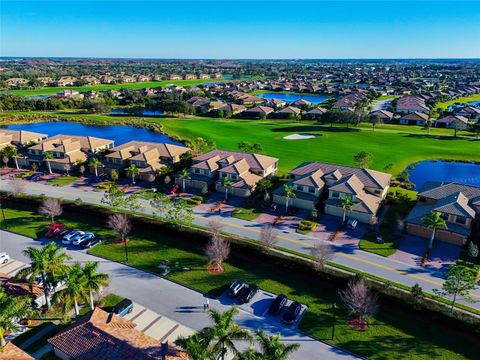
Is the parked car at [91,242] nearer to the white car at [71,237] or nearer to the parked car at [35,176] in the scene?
the white car at [71,237]

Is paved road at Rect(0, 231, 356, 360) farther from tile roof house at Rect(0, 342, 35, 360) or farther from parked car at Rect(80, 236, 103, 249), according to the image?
tile roof house at Rect(0, 342, 35, 360)

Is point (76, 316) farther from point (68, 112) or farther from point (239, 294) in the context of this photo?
point (68, 112)

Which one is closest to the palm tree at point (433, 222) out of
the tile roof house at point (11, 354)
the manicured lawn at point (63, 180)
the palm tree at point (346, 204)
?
the palm tree at point (346, 204)

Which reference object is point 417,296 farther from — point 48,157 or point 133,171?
point 48,157

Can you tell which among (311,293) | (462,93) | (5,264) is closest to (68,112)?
(5,264)

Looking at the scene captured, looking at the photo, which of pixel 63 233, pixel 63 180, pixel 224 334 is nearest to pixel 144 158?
pixel 63 180
